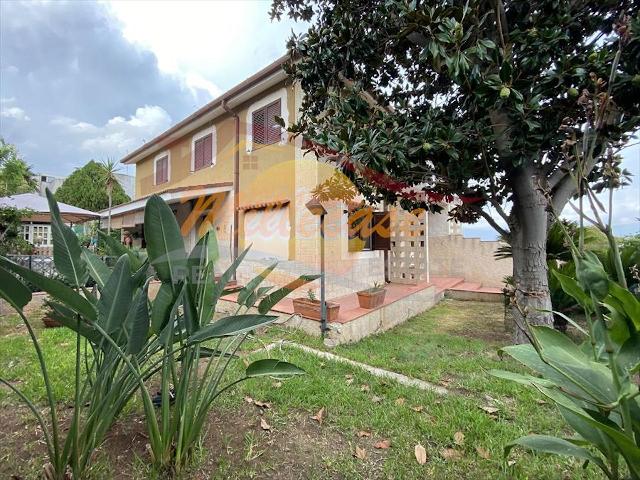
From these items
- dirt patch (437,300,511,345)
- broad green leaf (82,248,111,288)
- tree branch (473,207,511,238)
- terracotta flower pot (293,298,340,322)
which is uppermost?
tree branch (473,207,511,238)

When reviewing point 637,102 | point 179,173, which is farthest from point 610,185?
point 179,173

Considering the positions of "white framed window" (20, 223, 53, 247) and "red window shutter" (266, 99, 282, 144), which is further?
"white framed window" (20, 223, 53, 247)

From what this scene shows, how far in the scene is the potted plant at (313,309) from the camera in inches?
300

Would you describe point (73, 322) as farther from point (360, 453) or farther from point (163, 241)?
point (360, 453)

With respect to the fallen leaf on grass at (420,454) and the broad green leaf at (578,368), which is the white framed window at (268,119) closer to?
the fallen leaf on grass at (420,454)

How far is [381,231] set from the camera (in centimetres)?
1317

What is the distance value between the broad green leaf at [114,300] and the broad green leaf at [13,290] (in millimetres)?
418

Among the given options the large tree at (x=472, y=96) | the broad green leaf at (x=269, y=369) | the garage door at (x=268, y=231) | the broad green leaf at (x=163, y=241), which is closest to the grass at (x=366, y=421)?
the broad green leaf at (x=269, y=369)

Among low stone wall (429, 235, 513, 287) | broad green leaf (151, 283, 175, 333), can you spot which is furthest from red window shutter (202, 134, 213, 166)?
broad green leaf (151, 283, 175, 333)

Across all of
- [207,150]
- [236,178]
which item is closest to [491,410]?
[236,178]

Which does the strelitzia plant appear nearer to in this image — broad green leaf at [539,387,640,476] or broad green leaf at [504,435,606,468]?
broad green leaf at [504,435,606,468]

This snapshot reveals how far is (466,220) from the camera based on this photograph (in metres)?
7.62

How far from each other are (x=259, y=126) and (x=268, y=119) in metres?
0.53

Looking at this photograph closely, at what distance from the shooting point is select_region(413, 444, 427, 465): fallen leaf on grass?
2926mm
